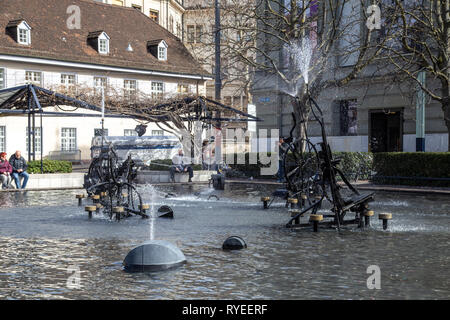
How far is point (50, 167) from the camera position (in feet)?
90.3

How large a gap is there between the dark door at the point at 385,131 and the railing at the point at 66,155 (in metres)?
22.5

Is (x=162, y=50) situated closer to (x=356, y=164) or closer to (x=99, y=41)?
(x=99, y=41)

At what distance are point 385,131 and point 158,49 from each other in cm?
2544

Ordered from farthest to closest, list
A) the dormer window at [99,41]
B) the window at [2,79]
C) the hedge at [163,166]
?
1. the dormer window at [99,41]
2. the window at [2,79]
3. the hedge at [163,166]

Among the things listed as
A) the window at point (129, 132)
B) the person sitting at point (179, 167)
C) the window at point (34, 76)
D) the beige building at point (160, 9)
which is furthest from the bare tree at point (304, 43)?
the beige building at point (160, 9)

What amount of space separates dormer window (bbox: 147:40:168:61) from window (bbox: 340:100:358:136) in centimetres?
2236

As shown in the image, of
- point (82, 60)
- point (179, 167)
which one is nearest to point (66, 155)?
point (82, 60)

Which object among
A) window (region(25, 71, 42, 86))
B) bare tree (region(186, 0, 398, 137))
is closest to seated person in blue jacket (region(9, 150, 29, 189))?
bare tree (region(186, 0, 398, 137))

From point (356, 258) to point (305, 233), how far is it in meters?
2.79

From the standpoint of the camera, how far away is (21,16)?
46.2m

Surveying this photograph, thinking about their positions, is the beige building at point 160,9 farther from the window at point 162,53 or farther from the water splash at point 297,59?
the water splash at point 297,59

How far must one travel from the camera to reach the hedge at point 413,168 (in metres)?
23.5
